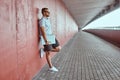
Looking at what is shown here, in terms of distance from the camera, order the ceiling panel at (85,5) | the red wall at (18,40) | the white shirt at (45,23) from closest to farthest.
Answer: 1. the red wall at (18,40)
2. the white shirt at (45,23)
3. the ceiling panel at (85,5)

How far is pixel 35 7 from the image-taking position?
5664mm

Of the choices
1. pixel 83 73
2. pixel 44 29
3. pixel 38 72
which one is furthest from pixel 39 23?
pixel 83 73

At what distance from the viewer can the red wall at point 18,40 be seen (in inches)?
131

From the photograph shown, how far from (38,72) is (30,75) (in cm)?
76

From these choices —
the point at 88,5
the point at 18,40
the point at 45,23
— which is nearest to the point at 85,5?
the point at 88,5

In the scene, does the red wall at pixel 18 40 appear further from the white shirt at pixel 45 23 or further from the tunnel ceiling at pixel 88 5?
the tunnel ceiling at pixel 88 5

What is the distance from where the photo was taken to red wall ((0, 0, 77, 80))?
332 cm

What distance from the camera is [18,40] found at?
4.04 m

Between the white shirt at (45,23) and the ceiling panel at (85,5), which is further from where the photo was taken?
the ceiling panel at (85,5)

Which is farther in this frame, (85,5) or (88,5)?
(88,5)

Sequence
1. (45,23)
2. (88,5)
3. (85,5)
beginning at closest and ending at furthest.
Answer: (45,23), (85,5), (88,5)

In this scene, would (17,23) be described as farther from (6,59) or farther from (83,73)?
(83,73)

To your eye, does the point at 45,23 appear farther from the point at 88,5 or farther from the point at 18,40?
the point at 88,5

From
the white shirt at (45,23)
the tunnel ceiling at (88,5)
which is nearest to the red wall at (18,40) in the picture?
the white shirt at (45,23)
